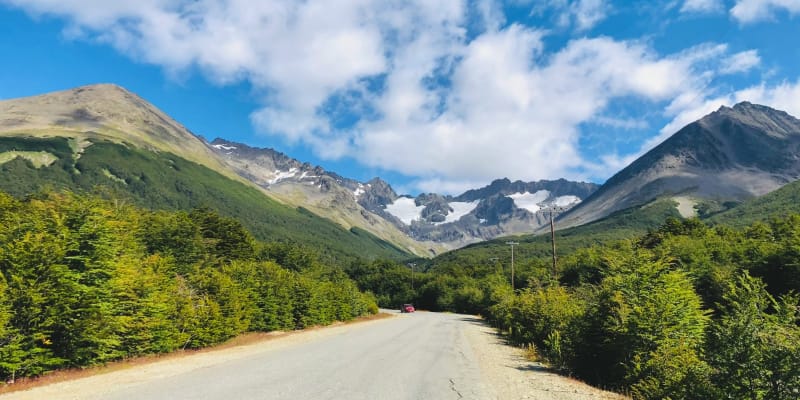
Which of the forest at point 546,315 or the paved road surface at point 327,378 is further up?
the forest at point 546,315

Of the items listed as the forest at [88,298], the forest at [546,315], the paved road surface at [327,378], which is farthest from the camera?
the forest at [88,298]

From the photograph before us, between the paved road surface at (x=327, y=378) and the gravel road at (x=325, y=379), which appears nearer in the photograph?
the paved road surface at (x=327, y=378)

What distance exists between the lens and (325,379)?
551 inches

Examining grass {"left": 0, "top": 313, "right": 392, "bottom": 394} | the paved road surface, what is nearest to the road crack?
the paved road surface

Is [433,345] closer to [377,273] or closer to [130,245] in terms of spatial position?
[130,245]

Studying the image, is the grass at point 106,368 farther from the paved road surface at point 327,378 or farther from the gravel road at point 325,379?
the paved road surface at point 327,378

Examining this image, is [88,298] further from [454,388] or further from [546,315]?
[546,315]

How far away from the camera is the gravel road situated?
11.9 metres

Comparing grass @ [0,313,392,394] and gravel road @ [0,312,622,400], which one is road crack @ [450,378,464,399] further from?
grass @ [0,313,392,394]

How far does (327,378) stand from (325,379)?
203 mm

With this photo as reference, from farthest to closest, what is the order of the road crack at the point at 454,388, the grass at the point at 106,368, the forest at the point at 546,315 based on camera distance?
the grass at the point at 106,368 < the road crack at the point at 454,388 < the forest at the point at 546,315

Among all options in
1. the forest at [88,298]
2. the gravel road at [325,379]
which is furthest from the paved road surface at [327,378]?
the forest at [88,298]

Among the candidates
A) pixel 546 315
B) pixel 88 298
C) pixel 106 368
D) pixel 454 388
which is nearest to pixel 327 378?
pixel 454 388

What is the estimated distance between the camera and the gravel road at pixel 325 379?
11.9 m
